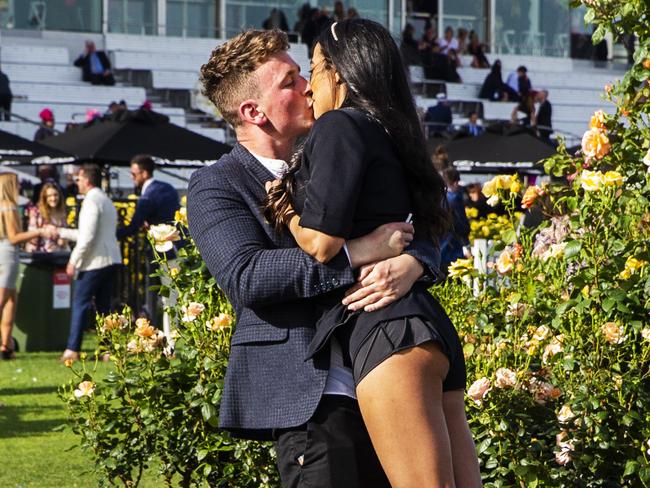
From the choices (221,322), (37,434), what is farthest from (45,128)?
(221,322)

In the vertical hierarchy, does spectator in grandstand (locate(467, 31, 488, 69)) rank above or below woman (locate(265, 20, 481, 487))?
above

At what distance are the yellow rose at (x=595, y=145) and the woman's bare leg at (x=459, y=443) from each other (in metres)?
2.07

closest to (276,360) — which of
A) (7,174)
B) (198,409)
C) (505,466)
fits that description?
(505,466)

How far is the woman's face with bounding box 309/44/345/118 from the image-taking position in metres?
2.91

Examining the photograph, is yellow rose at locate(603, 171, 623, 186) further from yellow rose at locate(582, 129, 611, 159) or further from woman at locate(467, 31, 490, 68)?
woman at locate(467, 31, 490, 68)

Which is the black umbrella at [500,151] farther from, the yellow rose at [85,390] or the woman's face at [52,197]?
the yellow rose at [85,390]

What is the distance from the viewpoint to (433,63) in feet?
108

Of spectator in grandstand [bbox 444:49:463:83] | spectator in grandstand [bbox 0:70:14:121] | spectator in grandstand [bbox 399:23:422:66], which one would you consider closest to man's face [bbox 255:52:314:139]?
spectator in grandstand [bbox 0:70:14:121]

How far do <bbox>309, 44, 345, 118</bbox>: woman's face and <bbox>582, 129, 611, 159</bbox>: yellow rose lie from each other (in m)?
2.07

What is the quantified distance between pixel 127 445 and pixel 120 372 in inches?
11.9

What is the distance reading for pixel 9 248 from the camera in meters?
12.2

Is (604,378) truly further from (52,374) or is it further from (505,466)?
(52,374)

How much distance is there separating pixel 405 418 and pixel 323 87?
79cm

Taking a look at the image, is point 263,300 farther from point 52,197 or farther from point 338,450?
point 52,197
